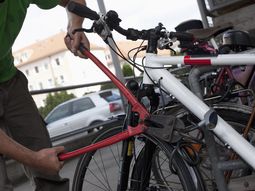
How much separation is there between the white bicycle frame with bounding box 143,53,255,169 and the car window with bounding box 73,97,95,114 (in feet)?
40.0

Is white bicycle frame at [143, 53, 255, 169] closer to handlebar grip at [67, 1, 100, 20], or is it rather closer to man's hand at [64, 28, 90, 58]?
handlebar grip at [67, 1, 100, 20]

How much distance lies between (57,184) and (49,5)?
1160 mm

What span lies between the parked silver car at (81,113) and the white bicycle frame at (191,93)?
11.2 metres

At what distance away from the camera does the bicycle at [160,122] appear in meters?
2.52

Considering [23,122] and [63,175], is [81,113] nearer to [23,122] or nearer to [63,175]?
[63,175]

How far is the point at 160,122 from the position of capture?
2.71 metres

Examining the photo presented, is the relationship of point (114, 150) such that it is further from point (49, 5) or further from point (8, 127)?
point (49, 5)

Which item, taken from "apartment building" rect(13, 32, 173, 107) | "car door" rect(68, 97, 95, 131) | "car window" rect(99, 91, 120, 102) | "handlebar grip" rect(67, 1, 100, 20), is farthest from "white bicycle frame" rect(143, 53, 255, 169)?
"apartment building" rect(13, 32, 173, 107)

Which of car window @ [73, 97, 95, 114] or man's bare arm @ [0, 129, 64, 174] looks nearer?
man's bare arm @ [0, 129, 64, 174]

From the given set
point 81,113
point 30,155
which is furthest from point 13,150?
point 81,113

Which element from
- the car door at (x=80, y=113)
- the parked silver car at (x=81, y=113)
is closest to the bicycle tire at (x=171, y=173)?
the parked silver car at (x=81, y=113)

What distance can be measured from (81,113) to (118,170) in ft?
43.2

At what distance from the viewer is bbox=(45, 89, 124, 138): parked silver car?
14609 mm

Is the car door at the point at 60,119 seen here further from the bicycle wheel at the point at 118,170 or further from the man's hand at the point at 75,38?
the man's hand at the point at 75,38
